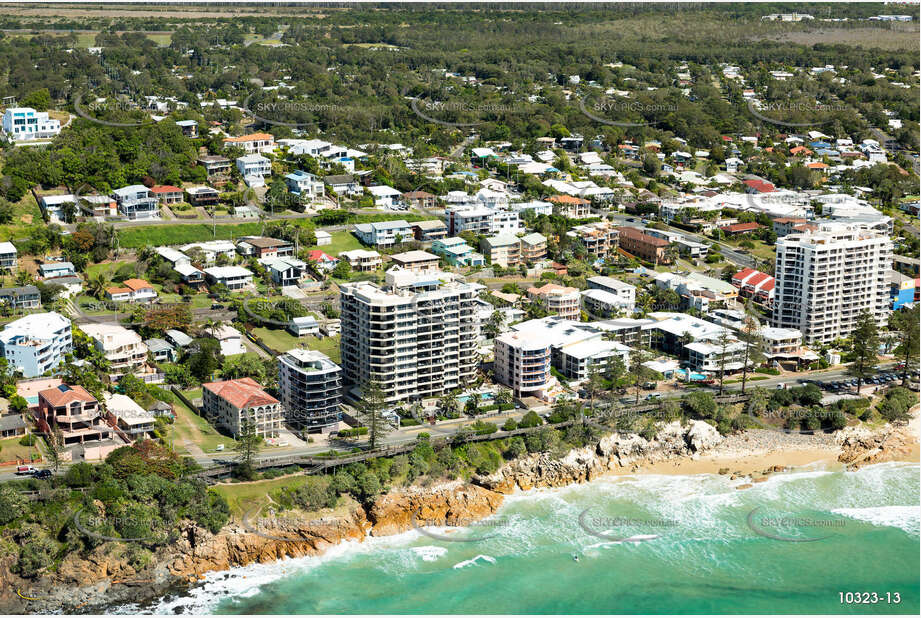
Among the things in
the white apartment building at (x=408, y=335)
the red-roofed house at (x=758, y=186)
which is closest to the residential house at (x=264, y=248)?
the white apartment building at (x=408, y=335)

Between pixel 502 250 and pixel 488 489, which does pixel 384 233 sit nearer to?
pixel 502 250

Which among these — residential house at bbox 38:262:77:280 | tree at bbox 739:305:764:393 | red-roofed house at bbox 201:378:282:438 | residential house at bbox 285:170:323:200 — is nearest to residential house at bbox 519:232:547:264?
residential house at bbox 285:170:323:200

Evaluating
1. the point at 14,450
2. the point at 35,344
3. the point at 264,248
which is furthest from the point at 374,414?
the point at 264,248

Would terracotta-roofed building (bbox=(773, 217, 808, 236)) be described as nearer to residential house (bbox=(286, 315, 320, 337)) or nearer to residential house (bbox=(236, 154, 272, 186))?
residential house (bbox=(286, 315, 320, 337))

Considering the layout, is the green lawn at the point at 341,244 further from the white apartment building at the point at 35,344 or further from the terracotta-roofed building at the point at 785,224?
the terracotta-roofed building at the point at 785,224

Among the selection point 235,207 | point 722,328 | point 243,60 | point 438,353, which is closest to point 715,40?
point 243,60
